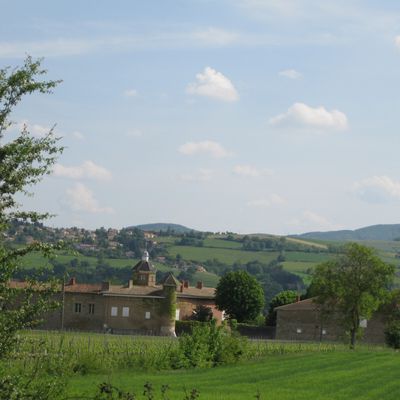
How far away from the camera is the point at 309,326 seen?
8775cm

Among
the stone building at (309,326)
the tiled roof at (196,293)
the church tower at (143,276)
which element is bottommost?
the stone building at (309,326)

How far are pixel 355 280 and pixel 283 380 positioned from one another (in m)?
33.8

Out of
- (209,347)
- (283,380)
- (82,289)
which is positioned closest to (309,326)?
(82,289)

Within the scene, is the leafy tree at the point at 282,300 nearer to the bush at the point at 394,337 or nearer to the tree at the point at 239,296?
the tree at the point at 239,296

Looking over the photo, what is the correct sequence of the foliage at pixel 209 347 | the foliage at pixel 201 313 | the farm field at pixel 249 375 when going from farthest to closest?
the foliage at pixel 201 313
the foliage at pixel 209 347
the farm field at pixel 249 375

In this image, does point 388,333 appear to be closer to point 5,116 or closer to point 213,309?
point 213,309

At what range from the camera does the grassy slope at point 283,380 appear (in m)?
30.6

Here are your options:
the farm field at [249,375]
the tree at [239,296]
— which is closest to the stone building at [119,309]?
the tree at [239,296]

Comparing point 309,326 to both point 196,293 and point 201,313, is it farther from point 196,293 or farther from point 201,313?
point 196,293

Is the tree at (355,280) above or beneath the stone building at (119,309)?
above

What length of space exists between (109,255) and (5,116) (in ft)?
597

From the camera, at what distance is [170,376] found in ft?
126

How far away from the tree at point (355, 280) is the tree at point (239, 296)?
29131 mm

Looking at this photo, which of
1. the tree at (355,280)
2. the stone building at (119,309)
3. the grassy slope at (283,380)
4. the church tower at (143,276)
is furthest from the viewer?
the church tower at (143,276)
